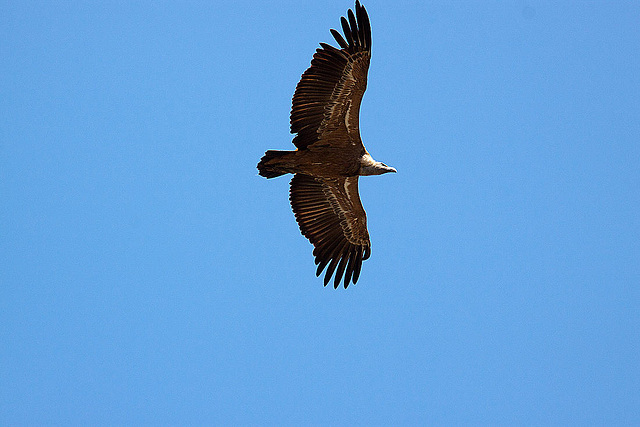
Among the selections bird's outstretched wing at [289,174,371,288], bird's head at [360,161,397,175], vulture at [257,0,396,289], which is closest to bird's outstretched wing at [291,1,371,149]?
vulture at [257,0,396,289]

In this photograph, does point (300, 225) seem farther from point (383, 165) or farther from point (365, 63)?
point (365, 63)

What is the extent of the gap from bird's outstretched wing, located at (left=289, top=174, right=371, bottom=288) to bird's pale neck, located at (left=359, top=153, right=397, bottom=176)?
23.3 inches

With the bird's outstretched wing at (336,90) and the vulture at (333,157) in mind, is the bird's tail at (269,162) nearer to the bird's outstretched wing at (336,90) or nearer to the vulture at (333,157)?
the vulture at (333,157)

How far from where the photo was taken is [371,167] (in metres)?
15.0

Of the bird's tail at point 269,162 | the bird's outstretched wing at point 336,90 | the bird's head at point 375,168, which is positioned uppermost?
the bird's outstretched wing at point 336,90

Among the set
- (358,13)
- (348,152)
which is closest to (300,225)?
(348,152)

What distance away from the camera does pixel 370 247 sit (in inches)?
637

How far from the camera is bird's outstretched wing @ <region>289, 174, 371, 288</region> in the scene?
51.7 feet

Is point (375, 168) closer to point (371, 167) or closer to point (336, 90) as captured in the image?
point (371, 167)

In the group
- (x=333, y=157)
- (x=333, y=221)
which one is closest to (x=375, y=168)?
(x=333, y=157)

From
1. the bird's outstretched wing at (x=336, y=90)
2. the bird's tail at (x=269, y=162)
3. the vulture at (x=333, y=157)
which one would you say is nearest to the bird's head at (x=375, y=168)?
the vulture at (x=333, y=157)

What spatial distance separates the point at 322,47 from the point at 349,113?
1.42 m

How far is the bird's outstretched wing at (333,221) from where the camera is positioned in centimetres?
1575

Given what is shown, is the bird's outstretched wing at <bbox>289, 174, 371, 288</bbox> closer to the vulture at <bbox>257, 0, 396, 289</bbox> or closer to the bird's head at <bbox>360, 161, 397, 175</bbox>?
the vulture at <bbox>257, 0, 396, 289</bbox>
